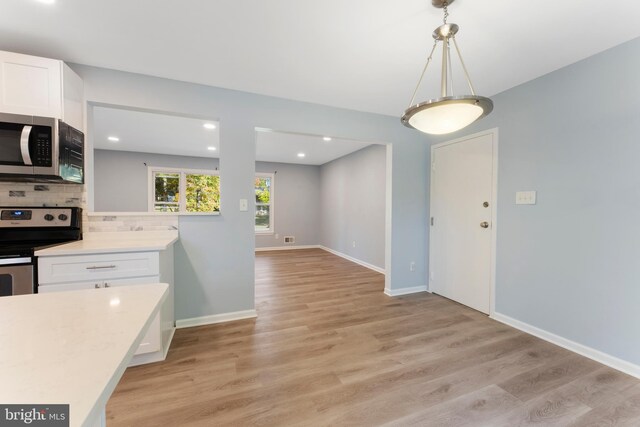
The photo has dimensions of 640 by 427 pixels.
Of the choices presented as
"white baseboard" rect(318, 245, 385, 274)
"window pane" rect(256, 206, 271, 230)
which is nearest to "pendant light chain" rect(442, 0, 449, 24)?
"white baseboard" rect(318, 245, 385, 274)

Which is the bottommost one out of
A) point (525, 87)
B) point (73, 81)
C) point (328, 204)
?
point (328, 204)

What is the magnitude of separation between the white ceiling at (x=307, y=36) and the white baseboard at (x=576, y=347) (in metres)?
2.39

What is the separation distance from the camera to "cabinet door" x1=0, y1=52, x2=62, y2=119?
1837mm

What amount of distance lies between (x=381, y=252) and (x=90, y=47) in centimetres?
446

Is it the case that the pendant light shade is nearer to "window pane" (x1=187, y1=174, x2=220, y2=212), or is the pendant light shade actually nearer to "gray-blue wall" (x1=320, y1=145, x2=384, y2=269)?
"gray-blue wall" (x1=320, y1=145, x2=384, y2=269)

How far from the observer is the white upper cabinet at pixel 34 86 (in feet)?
6.03

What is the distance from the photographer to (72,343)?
60cm

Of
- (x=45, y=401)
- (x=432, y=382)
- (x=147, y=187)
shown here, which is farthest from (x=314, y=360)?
(x=147, y=187)

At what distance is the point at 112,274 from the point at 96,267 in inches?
4.2

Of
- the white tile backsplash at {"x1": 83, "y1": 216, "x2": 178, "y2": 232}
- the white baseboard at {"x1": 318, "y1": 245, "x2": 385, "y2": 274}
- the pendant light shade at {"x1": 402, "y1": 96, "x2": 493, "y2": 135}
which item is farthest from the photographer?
A: the white baseboard at {"x1": 318, "y1": 245, "x2": 385, "y2": 274}

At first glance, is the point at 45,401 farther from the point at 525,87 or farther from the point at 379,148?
the point at 379,148

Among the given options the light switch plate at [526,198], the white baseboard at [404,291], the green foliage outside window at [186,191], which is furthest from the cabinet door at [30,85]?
the light switch plate at [526,198]

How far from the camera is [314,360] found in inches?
80.3

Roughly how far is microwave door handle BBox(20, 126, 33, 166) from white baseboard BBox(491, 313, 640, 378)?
4.33 m
